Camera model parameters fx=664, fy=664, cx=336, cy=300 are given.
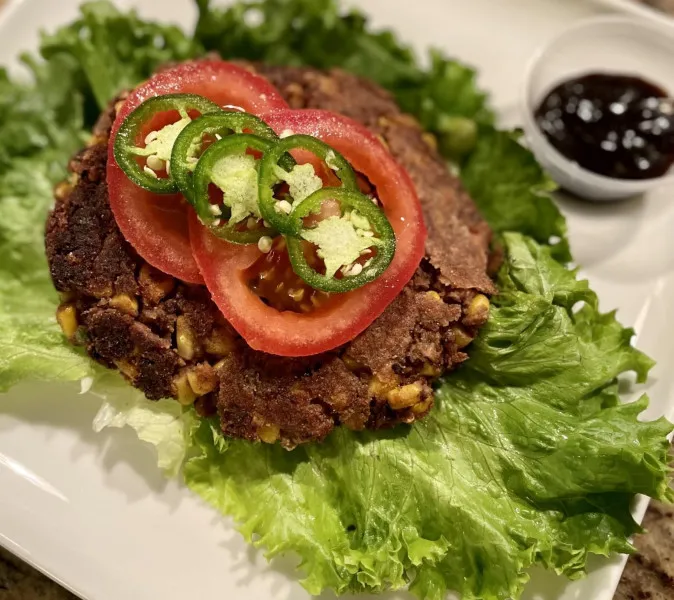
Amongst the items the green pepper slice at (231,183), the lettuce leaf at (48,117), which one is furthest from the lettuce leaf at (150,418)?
the green pepper slice at (231,183)

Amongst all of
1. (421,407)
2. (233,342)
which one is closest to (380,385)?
(421,407)

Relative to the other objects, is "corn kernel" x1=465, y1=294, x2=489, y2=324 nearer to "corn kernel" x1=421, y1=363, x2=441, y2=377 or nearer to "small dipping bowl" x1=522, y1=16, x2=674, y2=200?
"corn kernel" x1=421, y1=363, x2=441, y2=377

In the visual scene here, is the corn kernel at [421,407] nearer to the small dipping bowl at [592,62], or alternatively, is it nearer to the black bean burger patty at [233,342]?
the black bean burger patty at [233,342]

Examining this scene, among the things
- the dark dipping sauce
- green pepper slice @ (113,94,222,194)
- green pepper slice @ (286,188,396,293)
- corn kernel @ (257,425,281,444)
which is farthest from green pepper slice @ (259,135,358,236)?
the dark dipping sauce

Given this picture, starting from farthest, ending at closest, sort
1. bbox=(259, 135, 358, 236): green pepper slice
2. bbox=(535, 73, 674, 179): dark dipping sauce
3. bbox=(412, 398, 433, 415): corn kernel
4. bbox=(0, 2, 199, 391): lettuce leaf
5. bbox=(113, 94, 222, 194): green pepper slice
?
1. bbox=(535, 73, 674, 179): dark dipping sauce
2. bbox=(0, 2, 199, 391): lettuce leaf
3. bbox=(412, 398, 433, 415): corn kernel
4. bbox=(113, 94, 222, 194): green pepper slice
5. bbox=(259, 135, 358, 236): green pepper slice

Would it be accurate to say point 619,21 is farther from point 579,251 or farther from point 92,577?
point 92,577

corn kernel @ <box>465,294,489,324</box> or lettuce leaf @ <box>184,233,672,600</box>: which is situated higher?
corn kernel @ <box>465,294,489,324</box>
